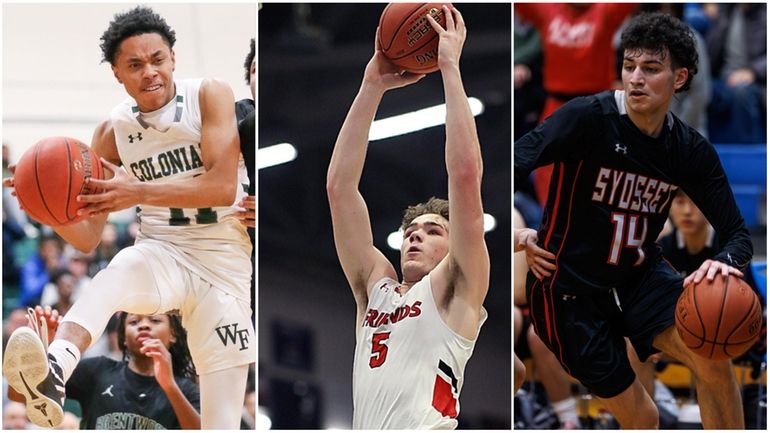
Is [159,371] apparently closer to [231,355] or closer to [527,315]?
[231,355]

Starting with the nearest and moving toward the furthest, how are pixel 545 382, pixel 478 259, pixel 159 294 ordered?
1. pixel 478 259
2. pixel 159 294
3. pixel 545 382

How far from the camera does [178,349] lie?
5211mm

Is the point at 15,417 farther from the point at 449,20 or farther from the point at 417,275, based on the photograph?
the point at 449,20

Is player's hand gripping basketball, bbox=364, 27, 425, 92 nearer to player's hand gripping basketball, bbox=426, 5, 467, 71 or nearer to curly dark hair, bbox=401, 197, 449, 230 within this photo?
player's hand gripping basketball, bbox=426, 5, 467, 71

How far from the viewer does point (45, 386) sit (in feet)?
16.3

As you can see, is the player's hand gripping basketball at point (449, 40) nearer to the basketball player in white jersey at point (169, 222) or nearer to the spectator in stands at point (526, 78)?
the spectator in stands at point (526, 78)

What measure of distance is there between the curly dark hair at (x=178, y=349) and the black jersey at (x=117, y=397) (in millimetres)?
153

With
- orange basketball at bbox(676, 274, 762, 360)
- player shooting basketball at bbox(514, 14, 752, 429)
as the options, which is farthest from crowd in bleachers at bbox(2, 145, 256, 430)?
orange basketball at bbox(676, 274, 762, 360)

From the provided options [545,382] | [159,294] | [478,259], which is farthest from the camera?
[545,382]

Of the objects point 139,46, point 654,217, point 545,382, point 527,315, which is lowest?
point 545,382

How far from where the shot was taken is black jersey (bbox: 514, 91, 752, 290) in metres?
4.77

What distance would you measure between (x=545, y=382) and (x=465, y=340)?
0.72 meters

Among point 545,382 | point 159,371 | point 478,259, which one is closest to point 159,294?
point 159,371

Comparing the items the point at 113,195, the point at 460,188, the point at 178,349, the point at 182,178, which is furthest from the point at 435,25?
the point at 178,349
